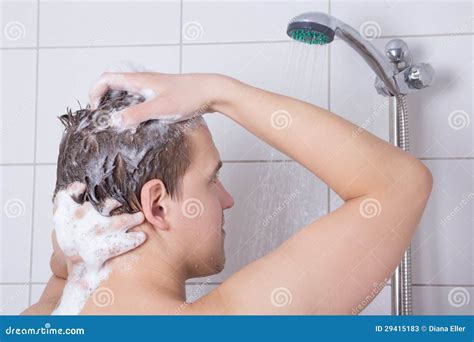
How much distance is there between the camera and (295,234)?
3.10 feet

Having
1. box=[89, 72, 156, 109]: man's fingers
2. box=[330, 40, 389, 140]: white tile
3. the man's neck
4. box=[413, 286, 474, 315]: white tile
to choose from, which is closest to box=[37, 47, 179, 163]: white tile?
box=[330, 40, 389, 140]: white tile

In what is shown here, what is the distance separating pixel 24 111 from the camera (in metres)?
1.60

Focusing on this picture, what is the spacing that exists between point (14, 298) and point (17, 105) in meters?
0.45


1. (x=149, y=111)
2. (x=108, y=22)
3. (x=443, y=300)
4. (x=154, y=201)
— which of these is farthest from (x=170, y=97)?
(x=443, y=300)

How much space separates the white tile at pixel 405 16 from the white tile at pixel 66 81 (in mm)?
455

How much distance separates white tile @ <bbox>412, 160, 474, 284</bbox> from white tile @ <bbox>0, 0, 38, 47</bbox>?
988 millimetres

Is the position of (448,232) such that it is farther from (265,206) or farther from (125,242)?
(125,242)

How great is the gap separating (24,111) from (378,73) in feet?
2.69

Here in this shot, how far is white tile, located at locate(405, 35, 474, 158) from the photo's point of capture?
1.43 m

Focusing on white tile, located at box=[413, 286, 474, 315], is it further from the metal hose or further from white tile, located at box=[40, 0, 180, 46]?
white tile, located at box=[40, 0, 180, 46]

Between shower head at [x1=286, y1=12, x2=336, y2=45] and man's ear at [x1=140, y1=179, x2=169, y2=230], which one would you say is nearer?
man's ear at [x1=140, y1=179, x2=169, y2=230]
